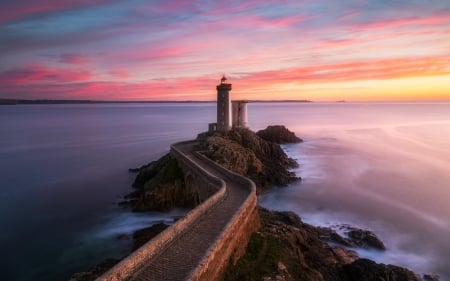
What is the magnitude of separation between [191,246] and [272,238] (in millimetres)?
4921

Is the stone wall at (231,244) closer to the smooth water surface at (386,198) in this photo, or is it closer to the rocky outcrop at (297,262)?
the rocky outcrop at (297,262)

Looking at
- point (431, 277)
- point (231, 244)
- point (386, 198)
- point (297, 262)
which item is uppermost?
point (231, 244)

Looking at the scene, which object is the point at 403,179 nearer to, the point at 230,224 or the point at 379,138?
the point at 230,224

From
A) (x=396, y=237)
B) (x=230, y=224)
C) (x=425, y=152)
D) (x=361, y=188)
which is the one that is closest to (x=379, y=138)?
(x=425, y=152)

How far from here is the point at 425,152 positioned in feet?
161

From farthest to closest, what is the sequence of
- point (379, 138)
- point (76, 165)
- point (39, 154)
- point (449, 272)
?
point (379, 138) < point (39, 154) < point (76, 165) < point (449, 272)

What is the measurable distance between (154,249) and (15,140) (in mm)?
60441

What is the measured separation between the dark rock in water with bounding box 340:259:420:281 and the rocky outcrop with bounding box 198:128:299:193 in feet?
38.6

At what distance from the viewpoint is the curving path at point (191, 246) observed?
9.19 metres

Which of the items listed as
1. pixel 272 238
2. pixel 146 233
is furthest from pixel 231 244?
pixel 146 233

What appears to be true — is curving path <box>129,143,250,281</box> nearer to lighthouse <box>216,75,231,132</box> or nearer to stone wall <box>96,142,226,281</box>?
stone wall <box>96,142,226,281</box>

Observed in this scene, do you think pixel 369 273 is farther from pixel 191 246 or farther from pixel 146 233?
pixel 146 233

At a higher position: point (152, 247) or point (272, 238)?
point (152, 247)

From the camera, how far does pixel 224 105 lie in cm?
3350
